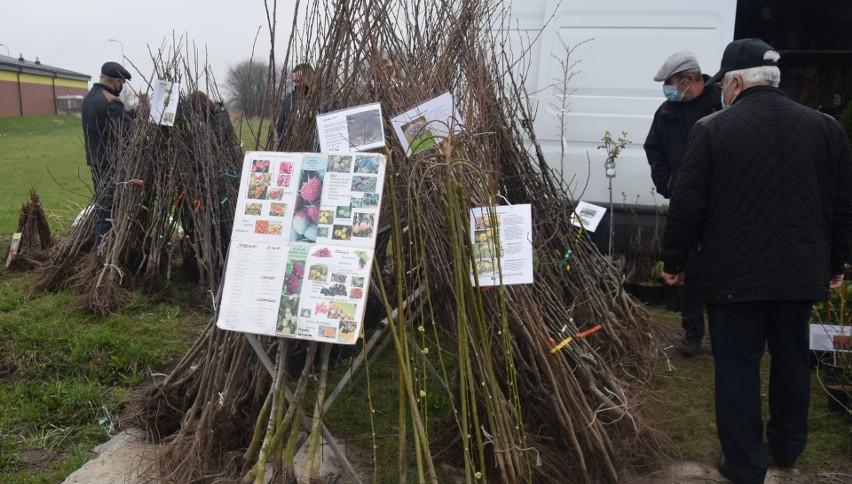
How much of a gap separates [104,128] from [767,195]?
16.8 feet

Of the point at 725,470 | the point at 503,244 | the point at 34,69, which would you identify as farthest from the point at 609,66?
the point at 34,69

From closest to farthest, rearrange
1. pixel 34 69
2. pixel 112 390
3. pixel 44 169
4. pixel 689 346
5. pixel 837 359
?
pixel 837 359, pixel 112 390, pixel 689 346, pixel 44 169, pixel 34 69

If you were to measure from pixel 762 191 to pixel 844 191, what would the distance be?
376 millimetres

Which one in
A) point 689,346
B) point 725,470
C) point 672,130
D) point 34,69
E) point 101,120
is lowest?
point 725,470

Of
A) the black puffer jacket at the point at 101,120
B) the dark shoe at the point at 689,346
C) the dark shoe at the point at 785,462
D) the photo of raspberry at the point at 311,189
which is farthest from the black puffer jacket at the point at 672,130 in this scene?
the black puffer jacket at the point at 101,120

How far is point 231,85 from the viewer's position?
6.04 m

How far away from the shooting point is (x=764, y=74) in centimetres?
271

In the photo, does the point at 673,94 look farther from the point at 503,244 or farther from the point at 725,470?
the point at 725,470

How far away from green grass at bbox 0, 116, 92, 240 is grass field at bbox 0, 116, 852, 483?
1650 mm

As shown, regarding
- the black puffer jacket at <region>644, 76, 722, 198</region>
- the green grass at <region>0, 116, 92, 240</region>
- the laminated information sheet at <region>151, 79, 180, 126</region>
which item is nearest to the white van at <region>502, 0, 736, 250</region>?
the black puffer jacket at <region>644, 76, 722, 198</region>

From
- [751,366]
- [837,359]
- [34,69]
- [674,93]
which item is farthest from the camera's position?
[34,69]

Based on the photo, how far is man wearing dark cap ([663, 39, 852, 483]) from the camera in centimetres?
263

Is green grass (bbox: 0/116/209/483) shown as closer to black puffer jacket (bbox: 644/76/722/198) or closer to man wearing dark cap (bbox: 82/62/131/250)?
man wearing dark cap (bbox: 82/62/131/250)

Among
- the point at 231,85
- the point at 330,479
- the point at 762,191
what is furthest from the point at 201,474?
the point at 231,85
